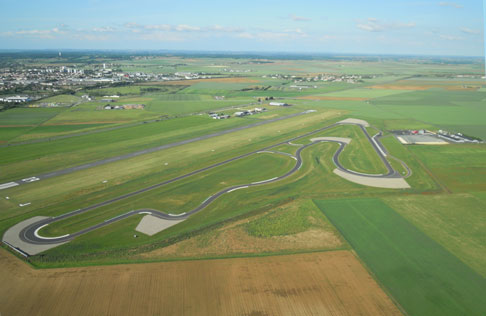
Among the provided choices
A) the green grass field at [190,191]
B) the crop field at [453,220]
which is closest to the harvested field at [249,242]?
the green grass field at [190,191]

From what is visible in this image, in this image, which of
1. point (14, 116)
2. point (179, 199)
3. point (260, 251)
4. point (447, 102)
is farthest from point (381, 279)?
point (447, 102)

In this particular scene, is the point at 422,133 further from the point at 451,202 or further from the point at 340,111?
the point at 451,202

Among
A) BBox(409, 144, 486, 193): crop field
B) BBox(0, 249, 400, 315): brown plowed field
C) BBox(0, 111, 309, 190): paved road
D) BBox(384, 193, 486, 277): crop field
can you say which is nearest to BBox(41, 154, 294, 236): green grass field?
BBox(0, 249, 400, 315): brown plowed field

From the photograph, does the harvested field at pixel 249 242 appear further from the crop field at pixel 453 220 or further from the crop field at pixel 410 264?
the crop field at pixel 453 220

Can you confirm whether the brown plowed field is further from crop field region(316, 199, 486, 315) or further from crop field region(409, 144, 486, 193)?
crop field region(409, 144, 486, 193)

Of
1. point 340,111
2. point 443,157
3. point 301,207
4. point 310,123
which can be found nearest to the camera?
point 301,207

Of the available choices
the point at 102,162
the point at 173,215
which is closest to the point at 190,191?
the point at 173,215

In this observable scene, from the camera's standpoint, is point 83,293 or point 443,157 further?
point 443,157

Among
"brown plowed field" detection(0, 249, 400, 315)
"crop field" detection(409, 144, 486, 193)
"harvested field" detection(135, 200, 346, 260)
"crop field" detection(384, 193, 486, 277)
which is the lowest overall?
"brown plowed field" detection(0, 249, 400, 315)
